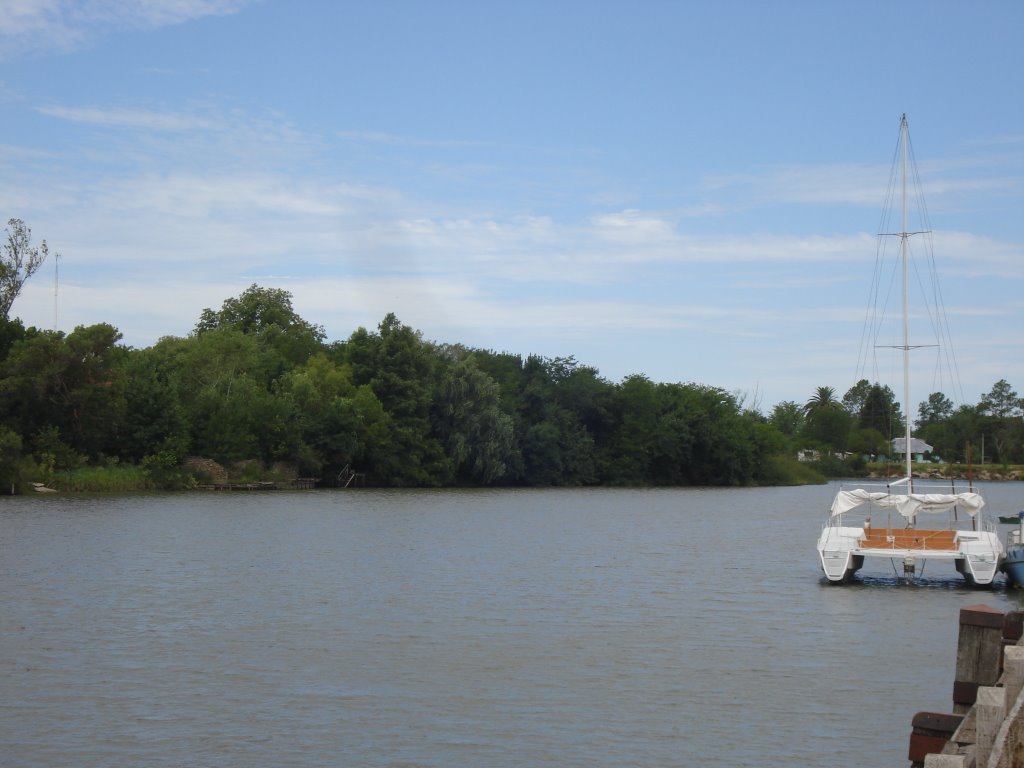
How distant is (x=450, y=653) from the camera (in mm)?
21297

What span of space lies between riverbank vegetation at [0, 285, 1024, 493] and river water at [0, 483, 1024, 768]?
27871mm

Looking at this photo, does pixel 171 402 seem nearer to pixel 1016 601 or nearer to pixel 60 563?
pixel 60 563

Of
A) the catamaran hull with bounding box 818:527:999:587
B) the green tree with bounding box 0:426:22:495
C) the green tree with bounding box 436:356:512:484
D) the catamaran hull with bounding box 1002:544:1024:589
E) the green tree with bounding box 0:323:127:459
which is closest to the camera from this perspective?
the catamaran hull with bounding box 1002:544:1024:589

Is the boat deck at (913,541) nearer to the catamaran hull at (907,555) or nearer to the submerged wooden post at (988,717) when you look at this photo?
the catamaran hull at (907,555)

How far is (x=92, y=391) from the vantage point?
7175 centimetres

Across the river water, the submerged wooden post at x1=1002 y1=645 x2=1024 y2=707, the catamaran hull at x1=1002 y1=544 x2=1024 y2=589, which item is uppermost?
the submerged wooden post at x1=1002 y1=645 x2=1024 y2=707

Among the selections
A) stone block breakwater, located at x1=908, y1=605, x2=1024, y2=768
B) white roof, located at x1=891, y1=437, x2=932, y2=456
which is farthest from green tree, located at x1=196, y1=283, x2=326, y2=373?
stone block breakwater, located at x1=908, y1=605, x2=1024, y2=768

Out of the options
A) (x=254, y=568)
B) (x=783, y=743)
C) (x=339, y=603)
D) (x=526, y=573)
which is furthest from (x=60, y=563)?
(x=783, y=743)

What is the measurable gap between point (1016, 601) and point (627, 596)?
1039 cm

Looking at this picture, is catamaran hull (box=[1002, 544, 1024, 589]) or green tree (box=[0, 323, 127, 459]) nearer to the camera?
catamaran hull (box=[1002, 544, 1024, 589])

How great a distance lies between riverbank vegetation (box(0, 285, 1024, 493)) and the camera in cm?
7088

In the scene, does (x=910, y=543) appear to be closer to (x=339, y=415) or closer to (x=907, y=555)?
(x=907, y=555)

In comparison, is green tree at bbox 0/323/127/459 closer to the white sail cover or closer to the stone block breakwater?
the white sail cover

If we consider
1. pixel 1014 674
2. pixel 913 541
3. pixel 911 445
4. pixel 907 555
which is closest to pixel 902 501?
pixel 913 541
